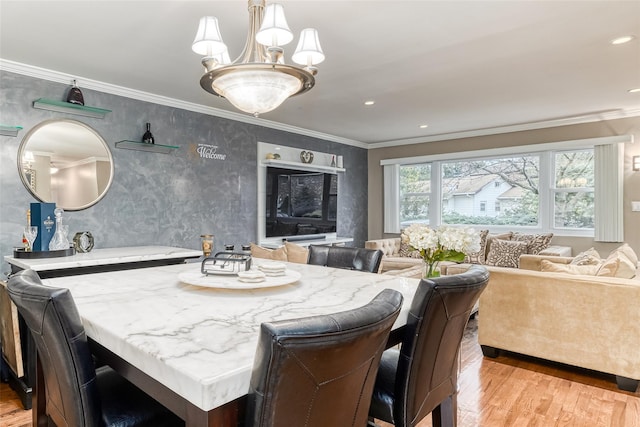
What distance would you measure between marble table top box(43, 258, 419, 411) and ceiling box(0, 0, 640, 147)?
62.4 inches

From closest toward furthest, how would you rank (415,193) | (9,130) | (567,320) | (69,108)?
1. (567,320)
2. (9,130)
3. (69,108)
4. (415,193)

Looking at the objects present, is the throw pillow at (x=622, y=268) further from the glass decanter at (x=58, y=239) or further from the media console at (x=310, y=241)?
the glass decanter at (x=58, y=239)

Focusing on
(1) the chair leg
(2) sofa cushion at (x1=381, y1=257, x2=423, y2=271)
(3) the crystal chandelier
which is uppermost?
(3) the crystal chandelier

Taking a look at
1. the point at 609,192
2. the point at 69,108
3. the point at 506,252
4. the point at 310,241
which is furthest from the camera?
the point at 310,241

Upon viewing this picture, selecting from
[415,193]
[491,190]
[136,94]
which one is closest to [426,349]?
[136,94]

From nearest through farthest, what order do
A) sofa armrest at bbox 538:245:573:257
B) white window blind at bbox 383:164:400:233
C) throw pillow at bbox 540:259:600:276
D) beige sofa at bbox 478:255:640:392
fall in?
beige sofa at bbox 478:255:640:392 → throw pillow at bbox 540:259:600:276 → sofa armrest at bbox 538:245:573:257 → white window blind at bbox 383:164:400:233

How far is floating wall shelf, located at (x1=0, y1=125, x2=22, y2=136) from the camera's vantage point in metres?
2.99

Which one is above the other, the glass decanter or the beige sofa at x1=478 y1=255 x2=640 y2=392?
the glass decanter

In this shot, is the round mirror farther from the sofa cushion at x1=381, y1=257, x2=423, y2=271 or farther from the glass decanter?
the sofa cushion at x1=381, y1=257, x2=423, y2=271

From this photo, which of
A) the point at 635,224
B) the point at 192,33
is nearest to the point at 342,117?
the point at 192,33

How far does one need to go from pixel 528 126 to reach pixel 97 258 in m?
5.42

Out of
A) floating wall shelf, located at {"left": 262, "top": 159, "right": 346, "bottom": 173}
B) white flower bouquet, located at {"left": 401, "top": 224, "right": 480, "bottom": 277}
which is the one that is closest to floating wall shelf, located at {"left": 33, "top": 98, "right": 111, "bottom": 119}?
floating wall shelf, located at {"left": 262, "top": 159, "right": 346, "bottom": 173}

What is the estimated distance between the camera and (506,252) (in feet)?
16.4

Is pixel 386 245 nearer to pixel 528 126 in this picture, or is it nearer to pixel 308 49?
pixel 528 126
